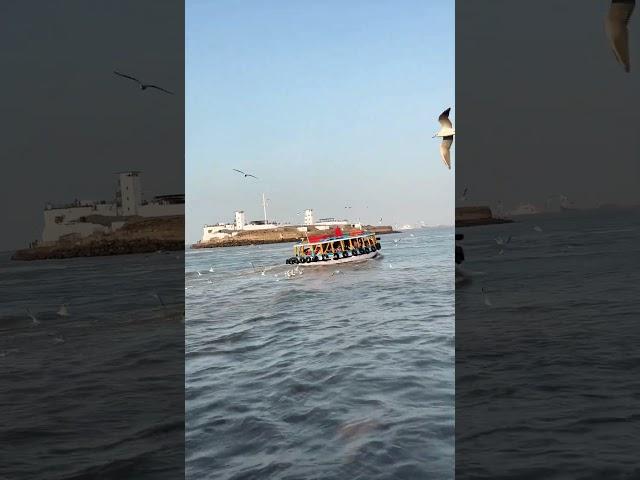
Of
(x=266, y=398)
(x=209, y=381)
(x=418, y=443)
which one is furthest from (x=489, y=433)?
(x=209, y=381)

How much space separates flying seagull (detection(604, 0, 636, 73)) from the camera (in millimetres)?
2055

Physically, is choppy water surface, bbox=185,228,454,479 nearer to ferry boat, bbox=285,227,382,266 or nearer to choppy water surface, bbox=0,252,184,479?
choppy water surface, bbox=0,252,184,479

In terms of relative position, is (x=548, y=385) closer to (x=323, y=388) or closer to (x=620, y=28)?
(x=323, y=388)

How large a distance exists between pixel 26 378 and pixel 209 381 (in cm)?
455

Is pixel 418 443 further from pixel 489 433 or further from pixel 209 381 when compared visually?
pixel 209 381

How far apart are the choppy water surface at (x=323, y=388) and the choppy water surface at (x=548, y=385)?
48 cm

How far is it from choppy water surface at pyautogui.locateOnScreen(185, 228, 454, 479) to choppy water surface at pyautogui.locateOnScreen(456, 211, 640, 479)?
1.58ft

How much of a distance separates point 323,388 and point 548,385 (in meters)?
3.12

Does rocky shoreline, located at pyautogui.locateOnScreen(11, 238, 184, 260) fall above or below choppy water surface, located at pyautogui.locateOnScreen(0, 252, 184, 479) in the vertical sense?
above

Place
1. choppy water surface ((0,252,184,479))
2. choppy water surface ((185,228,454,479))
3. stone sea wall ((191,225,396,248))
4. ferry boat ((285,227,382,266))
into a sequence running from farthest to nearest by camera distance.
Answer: stone sea wall ((191,225,396,248)), ferry boat ((285,227,382,266)), choppy water surface ((185,228,454,479)), choppy water surface ((0,252,184,479))

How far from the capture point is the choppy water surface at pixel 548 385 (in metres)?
3.35

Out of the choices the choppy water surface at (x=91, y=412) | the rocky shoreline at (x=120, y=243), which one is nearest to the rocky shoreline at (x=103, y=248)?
the rocky shoreline at (x=120, y=243)

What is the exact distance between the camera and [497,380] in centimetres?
480

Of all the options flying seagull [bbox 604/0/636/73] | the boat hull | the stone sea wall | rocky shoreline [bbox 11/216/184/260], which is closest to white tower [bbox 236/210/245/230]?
the stone sea wall
